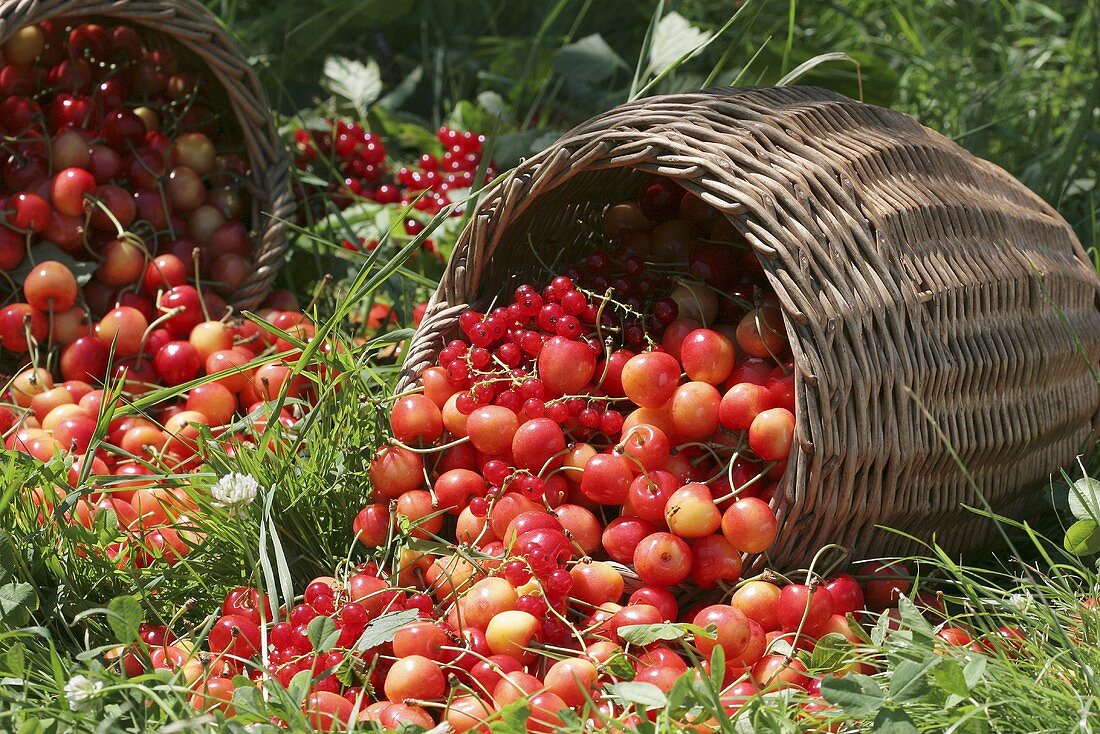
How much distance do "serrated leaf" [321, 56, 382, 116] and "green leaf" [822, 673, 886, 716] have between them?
220 centimetres

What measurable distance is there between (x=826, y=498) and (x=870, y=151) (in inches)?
19.7

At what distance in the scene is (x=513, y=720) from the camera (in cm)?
107

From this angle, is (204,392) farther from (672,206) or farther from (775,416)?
(775,416)

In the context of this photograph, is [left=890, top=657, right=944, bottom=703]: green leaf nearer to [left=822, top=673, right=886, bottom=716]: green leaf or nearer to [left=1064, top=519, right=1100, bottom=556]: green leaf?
[left=822, top=673, right=886, bottom=716]: green leaf

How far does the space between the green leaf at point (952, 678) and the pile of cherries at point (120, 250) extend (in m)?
1.07

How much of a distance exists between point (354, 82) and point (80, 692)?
2.13 m

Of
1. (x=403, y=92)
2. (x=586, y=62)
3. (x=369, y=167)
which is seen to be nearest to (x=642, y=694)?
(x=369, y=167)

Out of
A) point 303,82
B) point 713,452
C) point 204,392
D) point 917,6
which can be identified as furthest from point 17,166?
point 917,6

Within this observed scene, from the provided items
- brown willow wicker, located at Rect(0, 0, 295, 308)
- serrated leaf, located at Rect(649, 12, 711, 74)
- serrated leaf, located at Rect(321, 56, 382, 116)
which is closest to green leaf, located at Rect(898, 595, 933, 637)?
brown willow wicker, located at Rect(0, 0, 295, 308)

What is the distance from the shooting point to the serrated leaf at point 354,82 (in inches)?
113

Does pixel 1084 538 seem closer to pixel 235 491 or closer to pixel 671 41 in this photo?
pixel 235 491

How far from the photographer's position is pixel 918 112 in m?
2.80

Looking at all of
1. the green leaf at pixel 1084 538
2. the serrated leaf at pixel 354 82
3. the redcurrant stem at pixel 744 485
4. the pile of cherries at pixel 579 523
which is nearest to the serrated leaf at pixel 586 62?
the serrated leaf at pixel 354 82

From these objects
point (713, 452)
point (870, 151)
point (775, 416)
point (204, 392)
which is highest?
point (870, 151)
